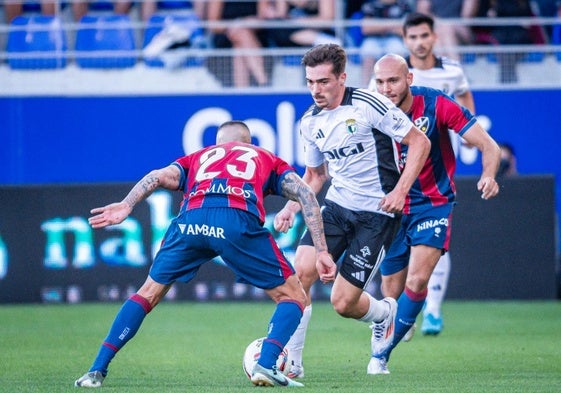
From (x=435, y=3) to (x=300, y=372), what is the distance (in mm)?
10826

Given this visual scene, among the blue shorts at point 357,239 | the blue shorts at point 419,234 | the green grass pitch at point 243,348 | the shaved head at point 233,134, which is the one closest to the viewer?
the green grass pitch at point 243,348

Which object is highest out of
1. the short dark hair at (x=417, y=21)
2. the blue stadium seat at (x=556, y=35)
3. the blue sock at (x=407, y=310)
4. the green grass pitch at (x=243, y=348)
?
the short dark hair at (x=417, y=21)

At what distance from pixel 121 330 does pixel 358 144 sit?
2162 millimetres

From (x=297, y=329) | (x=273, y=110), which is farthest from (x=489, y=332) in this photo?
(x=273, y=110)

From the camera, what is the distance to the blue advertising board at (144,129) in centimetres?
1769

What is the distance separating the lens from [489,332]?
11883 millimetres

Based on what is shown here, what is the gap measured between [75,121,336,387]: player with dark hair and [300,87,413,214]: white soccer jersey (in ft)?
2.78

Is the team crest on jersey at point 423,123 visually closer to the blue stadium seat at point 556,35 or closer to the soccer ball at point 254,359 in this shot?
the soccer ball at point 254,359

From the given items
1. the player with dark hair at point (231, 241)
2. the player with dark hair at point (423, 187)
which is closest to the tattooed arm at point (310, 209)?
the player with dark hair at point (231, 241)

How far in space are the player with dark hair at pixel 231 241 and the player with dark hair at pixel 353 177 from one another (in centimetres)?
61

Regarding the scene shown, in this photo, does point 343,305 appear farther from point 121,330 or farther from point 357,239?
point 121,330

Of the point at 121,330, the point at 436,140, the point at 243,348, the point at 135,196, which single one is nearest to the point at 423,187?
the point at 436,140

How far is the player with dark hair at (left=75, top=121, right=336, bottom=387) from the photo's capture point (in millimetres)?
7473

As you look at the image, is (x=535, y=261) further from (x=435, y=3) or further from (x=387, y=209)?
(x=387, y=209)
